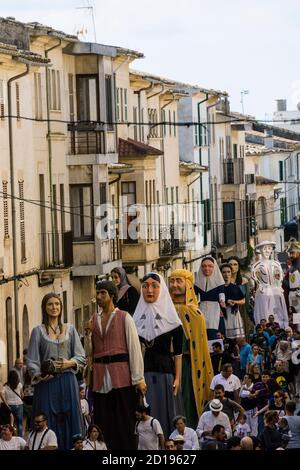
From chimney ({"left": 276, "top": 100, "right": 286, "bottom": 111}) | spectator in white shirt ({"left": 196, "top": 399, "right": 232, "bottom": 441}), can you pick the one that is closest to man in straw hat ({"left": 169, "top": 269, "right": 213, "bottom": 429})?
spectator in white shirt ({"left": 196, "top": 399, "right": 232, "bottom": 441})

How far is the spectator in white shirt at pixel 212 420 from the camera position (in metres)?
23.0

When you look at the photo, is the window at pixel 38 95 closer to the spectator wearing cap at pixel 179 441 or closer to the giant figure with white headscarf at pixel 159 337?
the giant figure with white headscarf at pixel 159 337

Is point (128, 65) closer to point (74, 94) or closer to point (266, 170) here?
point (74, 94)

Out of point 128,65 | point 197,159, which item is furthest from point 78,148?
point 197,159

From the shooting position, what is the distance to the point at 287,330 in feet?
127

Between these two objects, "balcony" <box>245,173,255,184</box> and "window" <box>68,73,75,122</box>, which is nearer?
"window" <box>68,73,75,122</box>

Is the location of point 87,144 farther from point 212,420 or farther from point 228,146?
point 228,146

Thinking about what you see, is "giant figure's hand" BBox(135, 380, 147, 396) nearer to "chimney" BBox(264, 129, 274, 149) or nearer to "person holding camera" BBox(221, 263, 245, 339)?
"person holding camera" BBox(221, 263, 245, 339)

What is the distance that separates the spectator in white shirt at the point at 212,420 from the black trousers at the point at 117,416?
3.01 m

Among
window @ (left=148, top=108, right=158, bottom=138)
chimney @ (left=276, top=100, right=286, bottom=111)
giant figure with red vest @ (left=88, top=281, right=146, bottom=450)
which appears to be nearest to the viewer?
giant figure with red vest @ (left=88, top=281, right=146, bottom=450)

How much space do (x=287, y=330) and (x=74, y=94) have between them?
1036 inches

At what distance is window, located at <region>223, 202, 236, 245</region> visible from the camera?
333 feet

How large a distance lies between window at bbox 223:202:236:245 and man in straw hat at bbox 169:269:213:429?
7736cm

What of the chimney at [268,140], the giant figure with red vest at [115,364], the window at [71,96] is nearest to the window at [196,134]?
the window at [71,96]
